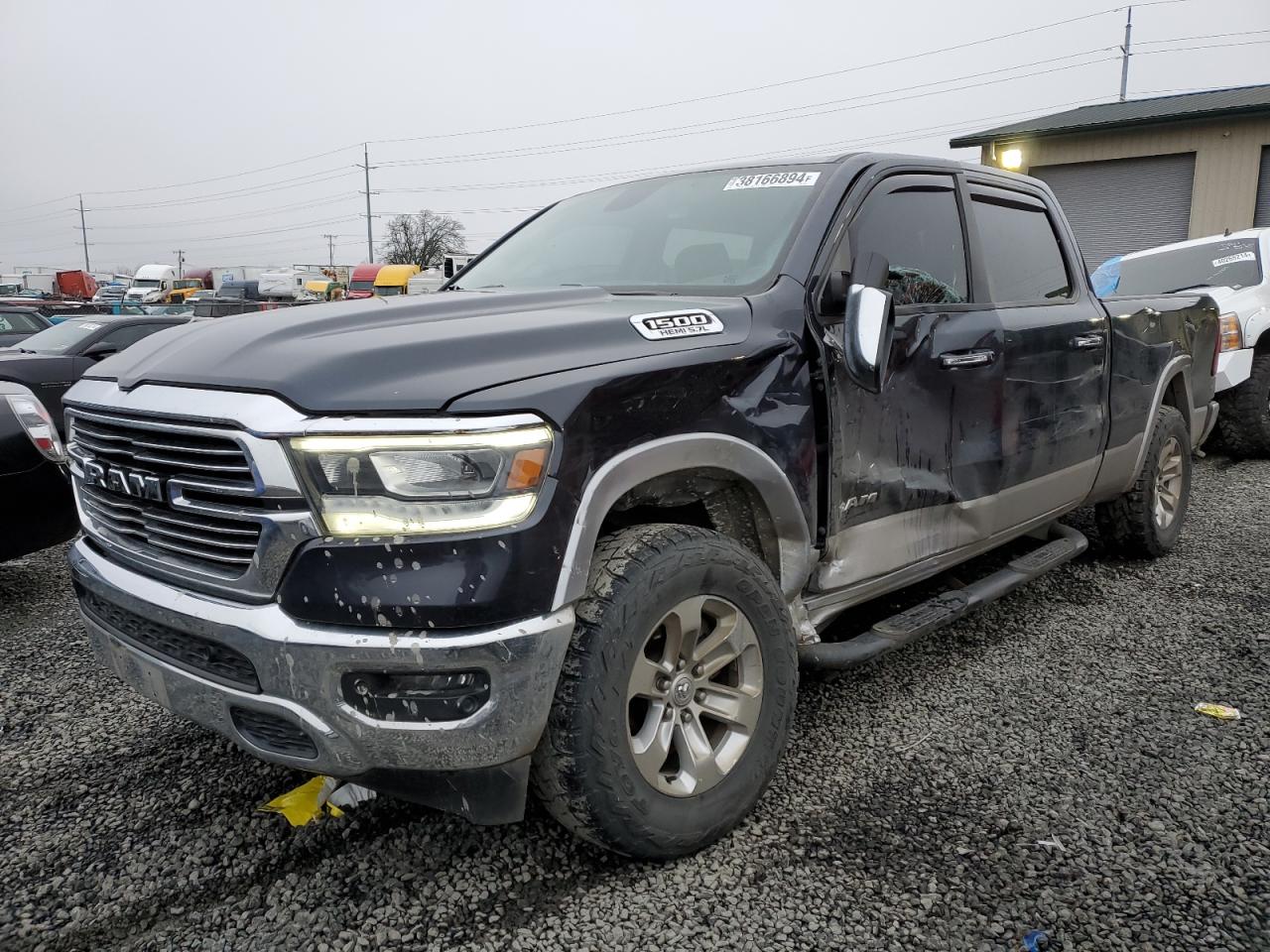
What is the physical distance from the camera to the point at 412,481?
73.8 inches

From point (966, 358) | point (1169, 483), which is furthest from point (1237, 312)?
point (966, 358)

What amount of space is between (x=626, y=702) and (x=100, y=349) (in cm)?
861

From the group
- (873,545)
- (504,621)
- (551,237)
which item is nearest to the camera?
(504,621)

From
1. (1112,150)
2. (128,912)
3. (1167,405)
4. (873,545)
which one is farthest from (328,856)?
(1112,150)

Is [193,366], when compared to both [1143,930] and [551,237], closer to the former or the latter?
[551,237]

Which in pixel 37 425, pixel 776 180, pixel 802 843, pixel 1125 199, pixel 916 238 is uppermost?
pixel 1125 199

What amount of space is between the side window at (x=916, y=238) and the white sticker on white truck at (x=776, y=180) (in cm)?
20

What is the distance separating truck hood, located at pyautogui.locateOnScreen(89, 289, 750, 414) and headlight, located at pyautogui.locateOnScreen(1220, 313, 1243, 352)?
6461 millimetres

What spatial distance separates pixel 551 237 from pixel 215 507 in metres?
1.93

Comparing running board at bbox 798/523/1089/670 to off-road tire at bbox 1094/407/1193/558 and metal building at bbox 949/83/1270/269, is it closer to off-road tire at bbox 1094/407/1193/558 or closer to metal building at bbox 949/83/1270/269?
off-road tire at bbox 1094/407/1193/558

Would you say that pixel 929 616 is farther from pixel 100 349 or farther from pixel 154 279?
pixel 154 279

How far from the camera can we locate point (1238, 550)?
16.8ft

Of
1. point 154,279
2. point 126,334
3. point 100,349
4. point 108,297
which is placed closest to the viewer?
point 100,349

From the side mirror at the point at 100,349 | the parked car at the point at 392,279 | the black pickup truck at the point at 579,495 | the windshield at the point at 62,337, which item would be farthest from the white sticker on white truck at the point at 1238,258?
the parked car at the point at 392,279
